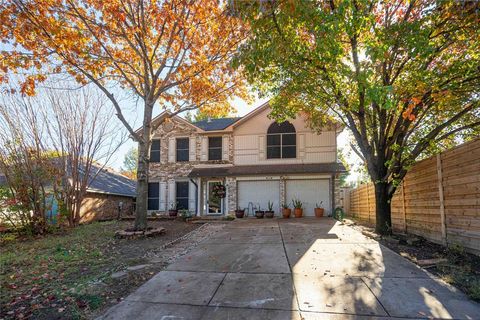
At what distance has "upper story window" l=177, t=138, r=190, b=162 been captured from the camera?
57.3 feet

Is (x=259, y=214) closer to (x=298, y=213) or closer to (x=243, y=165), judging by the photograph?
(x=298, y=213)

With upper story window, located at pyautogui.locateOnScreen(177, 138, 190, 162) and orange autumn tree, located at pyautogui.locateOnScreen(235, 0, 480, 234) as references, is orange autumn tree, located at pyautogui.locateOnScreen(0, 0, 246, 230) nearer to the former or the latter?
orange autumn tree, located at pyautogui.locateOnScreen(235, 0, 480, 234)

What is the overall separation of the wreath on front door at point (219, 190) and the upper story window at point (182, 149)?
2.70 m

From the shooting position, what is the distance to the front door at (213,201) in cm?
1650

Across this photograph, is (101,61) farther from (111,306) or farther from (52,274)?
(111,306)

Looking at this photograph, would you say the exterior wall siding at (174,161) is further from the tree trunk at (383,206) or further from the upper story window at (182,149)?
the tree trunk at (383,206)

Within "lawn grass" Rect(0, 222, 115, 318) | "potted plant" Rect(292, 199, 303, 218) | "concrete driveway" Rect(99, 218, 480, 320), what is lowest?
"lawn grass" Rect(0, 222, 115, 318)

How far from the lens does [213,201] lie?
16.6m

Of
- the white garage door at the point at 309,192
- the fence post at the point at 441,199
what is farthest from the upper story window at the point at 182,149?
the fence post at the point at 441,199

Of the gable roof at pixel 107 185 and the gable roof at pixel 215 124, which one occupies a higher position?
the gable roof at pixel 215 124

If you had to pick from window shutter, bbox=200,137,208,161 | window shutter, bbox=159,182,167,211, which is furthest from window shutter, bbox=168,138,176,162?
window shutter, bbox=200,137,208,161

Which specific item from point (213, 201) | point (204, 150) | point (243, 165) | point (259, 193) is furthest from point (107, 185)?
point (259, 193)

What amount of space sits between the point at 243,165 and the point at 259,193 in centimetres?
191

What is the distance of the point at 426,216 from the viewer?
7246 millimetres
